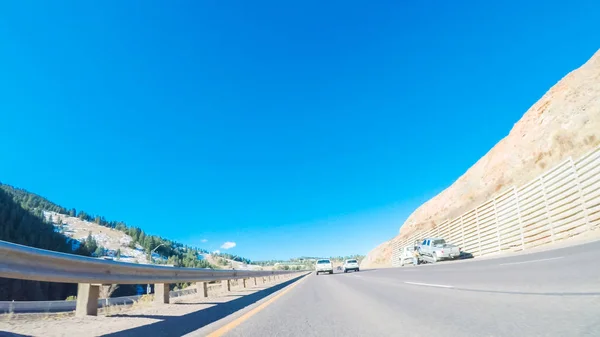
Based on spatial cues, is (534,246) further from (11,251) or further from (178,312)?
(11,251)

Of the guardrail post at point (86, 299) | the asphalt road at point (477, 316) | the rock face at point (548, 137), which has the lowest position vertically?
the asphalt road at point (477, 316)

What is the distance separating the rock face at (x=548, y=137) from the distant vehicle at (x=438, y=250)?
27.0ft

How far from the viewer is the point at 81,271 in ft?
15.5

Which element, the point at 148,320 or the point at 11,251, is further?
the point at 148,320

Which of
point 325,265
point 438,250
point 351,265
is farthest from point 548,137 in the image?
point 325,265

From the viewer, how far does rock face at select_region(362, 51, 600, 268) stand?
25995mm

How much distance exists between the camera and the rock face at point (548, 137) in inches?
1023

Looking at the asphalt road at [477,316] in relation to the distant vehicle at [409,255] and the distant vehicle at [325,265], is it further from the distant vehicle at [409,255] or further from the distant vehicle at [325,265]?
the distant vehicle at [325,265]

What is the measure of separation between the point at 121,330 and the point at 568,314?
Result: 542cm

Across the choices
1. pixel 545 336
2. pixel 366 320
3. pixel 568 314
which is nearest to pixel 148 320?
pixel 366 320

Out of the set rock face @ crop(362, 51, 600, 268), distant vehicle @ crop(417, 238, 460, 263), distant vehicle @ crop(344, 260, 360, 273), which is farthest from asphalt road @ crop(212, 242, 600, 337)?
distant vehicle @ crop(344, 260, 360, 273)

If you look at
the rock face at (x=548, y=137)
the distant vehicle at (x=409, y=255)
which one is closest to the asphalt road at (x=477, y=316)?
the rock face at (x=548, y=137)

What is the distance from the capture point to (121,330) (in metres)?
4.73

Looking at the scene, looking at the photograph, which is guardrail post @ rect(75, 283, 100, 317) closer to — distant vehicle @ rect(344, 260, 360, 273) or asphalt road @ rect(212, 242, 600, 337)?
asphalt road @ rect(212, 242, 600, 337)
